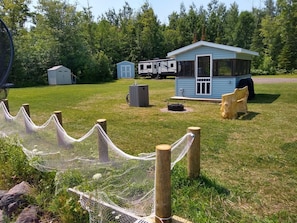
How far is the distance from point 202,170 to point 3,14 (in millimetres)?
28871

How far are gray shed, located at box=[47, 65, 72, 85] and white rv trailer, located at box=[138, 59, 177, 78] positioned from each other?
7.96 m

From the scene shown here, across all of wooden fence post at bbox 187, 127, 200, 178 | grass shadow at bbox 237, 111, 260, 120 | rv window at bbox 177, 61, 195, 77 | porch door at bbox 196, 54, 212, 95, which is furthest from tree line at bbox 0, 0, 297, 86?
wooden fence post at bbox 187, 127, 200, 178

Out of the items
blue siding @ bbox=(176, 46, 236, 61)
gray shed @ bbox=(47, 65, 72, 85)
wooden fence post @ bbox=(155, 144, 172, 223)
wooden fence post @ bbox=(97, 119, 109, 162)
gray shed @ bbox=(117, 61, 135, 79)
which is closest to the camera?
wooden fence post @ bbox=(155, 144, 172, 223)

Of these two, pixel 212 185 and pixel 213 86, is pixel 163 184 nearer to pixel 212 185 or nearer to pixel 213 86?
pixel 212 185

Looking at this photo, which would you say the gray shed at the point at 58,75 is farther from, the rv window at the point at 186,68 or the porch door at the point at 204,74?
the porch door at the point at 204,74

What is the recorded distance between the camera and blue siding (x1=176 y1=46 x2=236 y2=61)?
9680mm

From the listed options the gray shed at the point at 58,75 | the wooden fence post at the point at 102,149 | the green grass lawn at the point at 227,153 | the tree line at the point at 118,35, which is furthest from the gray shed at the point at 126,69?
the wooden fence post at the point at 102,149

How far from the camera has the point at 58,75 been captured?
71.4 feet

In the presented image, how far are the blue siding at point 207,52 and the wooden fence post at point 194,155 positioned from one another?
7.54 m

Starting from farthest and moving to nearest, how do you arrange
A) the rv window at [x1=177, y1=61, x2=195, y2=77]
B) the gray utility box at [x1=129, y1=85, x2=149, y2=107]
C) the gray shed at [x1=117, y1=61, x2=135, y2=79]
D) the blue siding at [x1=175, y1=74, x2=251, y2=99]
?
the gray shed at [x1=117, y1=61, x2=135, y2=79] < the rv window at [x1=177, y1=61, x2=195, y2=77] < the blue siding at [x1=175, y1=74, x2=251, y2=99] < the gray utility box at [x1=129, y1=85, x2=149, y2=107]

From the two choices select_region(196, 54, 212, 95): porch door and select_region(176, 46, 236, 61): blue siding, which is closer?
select_region(176, 46, 236, 61): blue siding

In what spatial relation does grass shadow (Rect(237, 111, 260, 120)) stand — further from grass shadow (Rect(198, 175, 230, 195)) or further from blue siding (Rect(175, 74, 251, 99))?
grass shadow (Rect(198, 175, 230, 195))

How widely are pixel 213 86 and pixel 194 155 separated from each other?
7666 millimetres

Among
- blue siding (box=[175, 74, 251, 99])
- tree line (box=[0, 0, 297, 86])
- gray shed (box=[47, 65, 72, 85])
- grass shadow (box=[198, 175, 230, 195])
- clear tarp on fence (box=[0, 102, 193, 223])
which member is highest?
tree line (box=[0, 0, 297, 86])
